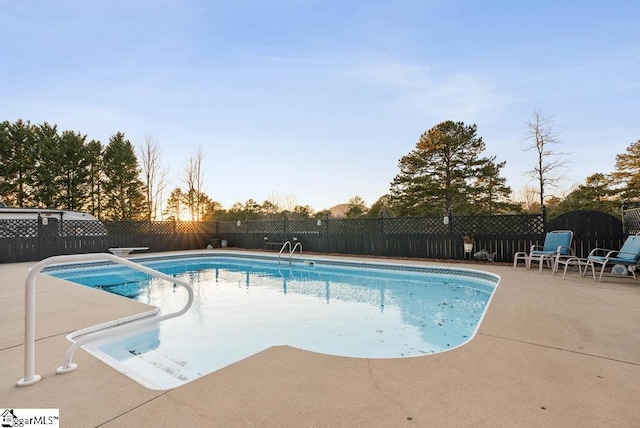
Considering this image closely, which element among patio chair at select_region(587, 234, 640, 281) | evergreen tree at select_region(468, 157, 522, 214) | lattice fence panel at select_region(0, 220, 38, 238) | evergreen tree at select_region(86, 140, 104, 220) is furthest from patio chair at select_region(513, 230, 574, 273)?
evergreen tree at select_region(86, 140, 104, 220)

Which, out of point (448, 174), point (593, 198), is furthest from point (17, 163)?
point (593, 198)

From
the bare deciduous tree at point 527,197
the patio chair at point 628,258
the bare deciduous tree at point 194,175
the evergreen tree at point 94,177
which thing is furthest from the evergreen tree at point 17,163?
the bare deciduous tree at point 527,197

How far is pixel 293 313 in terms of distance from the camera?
14.6 ft

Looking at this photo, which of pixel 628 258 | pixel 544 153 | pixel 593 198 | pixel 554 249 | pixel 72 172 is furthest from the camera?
pixel 72 172

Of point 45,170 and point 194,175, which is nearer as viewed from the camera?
point 45,170

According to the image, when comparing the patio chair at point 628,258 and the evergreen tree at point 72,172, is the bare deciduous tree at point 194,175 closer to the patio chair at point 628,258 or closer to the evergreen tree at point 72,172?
the evergreen tree at point 72,172

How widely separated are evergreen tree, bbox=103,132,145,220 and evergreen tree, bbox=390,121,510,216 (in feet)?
53.9

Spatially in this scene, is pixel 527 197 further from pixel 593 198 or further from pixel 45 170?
pixel 45 170

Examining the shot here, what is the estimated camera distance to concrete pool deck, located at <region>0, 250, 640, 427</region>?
4.74 feet

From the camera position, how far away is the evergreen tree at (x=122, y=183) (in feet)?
61.3

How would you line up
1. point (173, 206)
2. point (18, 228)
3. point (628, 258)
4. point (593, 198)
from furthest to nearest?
point (173, 206)
point (593, 198)
point (18, 228)
point (628, 258)

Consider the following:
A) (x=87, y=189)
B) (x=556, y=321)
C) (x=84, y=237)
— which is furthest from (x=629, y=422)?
(x=87, y=189)

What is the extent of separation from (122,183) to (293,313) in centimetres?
1881

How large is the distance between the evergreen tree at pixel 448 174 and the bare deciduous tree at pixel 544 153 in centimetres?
406
